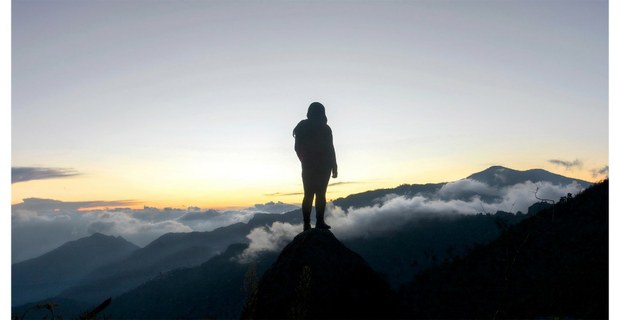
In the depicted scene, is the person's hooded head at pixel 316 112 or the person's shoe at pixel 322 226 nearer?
the person's shoe at pixel 322 226

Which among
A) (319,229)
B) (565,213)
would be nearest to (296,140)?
(319,229)

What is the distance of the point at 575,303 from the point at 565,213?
37.5 metres

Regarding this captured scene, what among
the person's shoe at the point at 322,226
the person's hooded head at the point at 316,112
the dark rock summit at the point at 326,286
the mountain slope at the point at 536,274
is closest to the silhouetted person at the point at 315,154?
the person's hooded head at the point at 316,112

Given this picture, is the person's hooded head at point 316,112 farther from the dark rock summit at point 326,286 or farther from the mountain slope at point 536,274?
the mountain slope at point 536,274

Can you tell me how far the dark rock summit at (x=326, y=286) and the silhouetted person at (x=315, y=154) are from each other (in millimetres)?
2137

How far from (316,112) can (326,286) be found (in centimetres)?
523

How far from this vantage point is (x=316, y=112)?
12109mm

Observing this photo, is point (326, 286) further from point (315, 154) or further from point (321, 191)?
point (315, 154)

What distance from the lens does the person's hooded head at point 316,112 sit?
12.1 metres

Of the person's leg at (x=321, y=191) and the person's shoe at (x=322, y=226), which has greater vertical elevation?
the person's leg at (x=321, y=191)

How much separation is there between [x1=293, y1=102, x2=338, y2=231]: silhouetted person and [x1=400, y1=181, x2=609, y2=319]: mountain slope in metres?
3.91

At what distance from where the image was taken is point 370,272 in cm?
935
